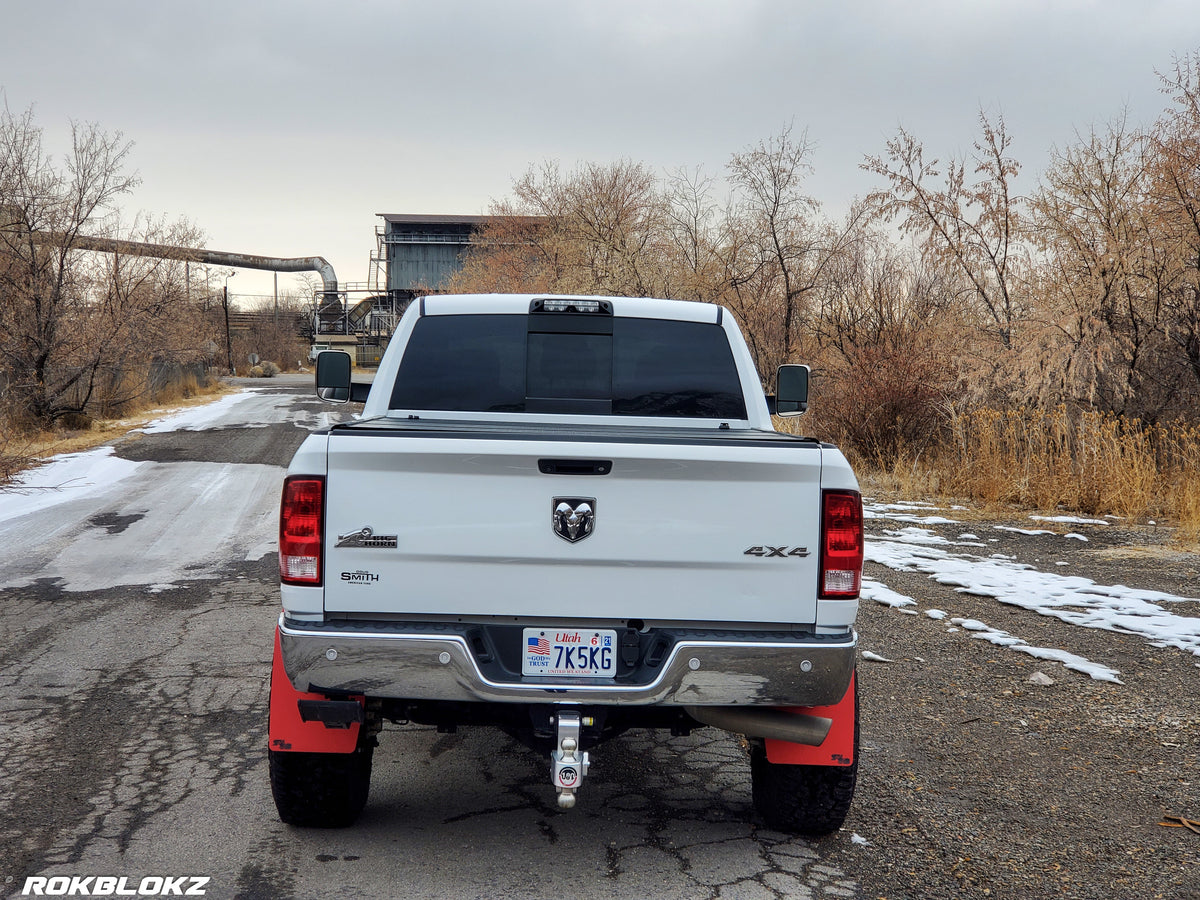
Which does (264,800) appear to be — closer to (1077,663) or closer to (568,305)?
(568,305)

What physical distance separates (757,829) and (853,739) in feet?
1.91

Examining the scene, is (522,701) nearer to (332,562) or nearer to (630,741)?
(332,562)

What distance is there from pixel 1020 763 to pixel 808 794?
1482mm

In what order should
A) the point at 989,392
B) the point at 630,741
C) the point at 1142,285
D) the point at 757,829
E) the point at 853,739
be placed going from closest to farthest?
the point at 853,739 → the point at 757,829 → the point at 630,741 → the point at 1142,285 → the point at 989,392

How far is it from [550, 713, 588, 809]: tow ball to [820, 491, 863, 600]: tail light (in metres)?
0.92

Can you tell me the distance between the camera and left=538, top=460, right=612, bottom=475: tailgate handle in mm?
3258

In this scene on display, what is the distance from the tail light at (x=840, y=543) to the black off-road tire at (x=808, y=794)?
620mm

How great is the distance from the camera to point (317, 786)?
12.1 ft

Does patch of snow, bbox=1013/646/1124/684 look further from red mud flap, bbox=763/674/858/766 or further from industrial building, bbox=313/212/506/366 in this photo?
industrial building, bbox=313/212/506/366

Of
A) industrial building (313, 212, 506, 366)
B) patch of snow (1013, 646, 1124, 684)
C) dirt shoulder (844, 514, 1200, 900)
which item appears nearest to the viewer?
dirt shoulder (844, 514, 1200, 900)

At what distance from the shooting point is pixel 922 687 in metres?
5.80

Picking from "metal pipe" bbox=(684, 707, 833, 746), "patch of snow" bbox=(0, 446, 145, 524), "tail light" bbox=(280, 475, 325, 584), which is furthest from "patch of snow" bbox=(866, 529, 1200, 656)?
"patch of snow" bbox=(0, 446, 145, 524)

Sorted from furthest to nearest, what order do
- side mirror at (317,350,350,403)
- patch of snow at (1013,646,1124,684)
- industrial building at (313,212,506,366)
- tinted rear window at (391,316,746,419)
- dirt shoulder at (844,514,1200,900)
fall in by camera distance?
industrial building at (313,212,506,366), patch of snow at (1013,646,1124,684), side mirror at (317,350,350,403), tinted rear window at (391,316,746,419), dirt shoulder at (844,514,1200,900)

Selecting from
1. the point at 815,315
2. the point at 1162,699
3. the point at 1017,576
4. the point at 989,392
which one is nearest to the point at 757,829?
the point at 1162,699
